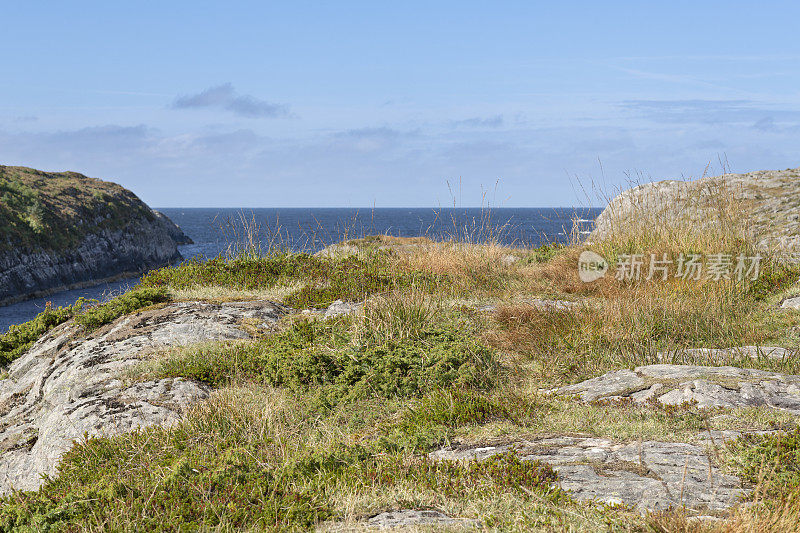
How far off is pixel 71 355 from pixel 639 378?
253 inches

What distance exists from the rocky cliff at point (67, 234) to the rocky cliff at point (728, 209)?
1150 inches

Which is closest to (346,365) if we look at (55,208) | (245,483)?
(245,483)

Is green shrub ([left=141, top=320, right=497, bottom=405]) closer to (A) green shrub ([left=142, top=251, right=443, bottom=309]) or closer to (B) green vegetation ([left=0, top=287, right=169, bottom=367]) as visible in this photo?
(A) green shrub ([left=142, top=251, right=443, bottom=309])

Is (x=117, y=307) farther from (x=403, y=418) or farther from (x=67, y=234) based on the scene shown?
(x=67, y=234)

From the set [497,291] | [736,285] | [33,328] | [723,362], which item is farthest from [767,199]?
[33,328]

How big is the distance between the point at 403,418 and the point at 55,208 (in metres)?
41.3

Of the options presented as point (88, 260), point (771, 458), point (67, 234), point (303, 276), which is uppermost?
point (67, 234)

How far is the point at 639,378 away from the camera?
476 centimetres

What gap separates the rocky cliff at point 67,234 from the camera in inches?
1217

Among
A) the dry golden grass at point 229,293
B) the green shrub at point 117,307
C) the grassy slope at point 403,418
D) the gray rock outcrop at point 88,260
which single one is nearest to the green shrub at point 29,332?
the green shrub at point 117,307

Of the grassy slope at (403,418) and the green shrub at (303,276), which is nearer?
the grassy slope at (403,418)

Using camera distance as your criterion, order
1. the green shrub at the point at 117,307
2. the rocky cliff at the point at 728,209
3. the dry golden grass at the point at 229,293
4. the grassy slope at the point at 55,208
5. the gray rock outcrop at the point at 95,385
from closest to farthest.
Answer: the gray rock outcrop at the point at 95,385
the green shrub at the point at 117,307
the dry golden grass at the point at 229,293
the rocky cliff at the point at 728,209
the grassy slope at the point at 55,208

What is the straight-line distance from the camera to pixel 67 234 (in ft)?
117

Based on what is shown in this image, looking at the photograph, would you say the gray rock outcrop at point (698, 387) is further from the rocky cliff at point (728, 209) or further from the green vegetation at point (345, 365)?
the rocky cliff at point (728, 209)
